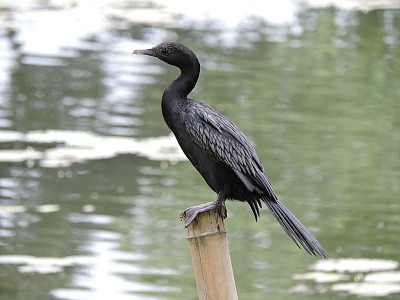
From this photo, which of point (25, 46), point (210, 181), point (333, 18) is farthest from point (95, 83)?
point (210, 181)

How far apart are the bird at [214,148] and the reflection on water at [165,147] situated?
2.09m

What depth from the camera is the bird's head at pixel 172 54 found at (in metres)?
3.52

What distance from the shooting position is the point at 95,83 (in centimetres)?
1015

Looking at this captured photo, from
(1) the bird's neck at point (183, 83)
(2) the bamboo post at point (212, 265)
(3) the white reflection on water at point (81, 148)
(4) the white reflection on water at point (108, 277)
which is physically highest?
(1) the bird's neck at point (183, 83)

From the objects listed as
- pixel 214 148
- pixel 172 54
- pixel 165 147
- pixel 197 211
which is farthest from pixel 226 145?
pixel 165 147

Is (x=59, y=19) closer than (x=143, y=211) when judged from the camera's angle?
No

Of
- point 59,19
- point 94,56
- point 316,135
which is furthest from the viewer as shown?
point 59,19

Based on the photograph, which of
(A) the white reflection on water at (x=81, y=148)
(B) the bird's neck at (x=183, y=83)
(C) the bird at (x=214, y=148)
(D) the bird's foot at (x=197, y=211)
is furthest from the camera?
(A) the white reflection on water at (x=81, y=148)

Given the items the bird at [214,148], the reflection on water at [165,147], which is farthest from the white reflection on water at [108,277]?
the bird at [214,148]

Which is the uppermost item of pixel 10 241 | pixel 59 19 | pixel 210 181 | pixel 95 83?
pixel 59 19

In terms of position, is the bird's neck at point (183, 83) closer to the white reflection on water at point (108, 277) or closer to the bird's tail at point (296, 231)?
the bird's tail at point (296, 231)

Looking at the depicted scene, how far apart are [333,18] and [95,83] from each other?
486 cm

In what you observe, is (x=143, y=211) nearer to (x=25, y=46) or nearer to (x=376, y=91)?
(x=376, y=91)

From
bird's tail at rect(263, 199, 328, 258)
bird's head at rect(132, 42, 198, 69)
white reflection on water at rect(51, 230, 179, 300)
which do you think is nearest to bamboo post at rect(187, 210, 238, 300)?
bird's tail at rect(263, 199, 328, 258)
